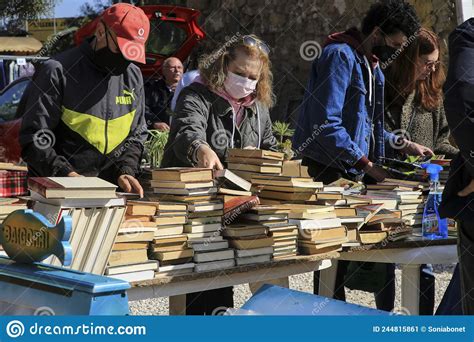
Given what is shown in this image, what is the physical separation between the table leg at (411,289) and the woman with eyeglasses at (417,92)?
675 millimetres

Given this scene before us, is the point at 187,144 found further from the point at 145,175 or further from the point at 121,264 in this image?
the point at 121,264

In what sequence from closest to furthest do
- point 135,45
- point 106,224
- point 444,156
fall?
point 106,224, point 135,45, point 444,156

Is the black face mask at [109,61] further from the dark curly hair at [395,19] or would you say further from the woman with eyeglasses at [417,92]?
the woman with eyeglasses at [417,92]

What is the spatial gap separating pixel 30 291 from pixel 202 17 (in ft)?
34.3

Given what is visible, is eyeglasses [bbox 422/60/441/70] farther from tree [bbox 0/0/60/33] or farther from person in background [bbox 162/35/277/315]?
tree [bbox 0/0/60/33]

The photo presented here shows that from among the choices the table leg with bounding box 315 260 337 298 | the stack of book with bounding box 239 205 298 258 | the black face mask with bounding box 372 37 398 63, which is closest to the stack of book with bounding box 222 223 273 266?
the stack of book with bounding box 239 205 298 258

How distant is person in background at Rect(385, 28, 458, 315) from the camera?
4148 mm

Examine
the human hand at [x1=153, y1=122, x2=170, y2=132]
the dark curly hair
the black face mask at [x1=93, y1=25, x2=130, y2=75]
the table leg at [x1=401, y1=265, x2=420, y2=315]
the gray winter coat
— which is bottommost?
the table leg at [x1=401, y1=265, x2=420, y2=315]

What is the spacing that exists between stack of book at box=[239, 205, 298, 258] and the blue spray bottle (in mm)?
821

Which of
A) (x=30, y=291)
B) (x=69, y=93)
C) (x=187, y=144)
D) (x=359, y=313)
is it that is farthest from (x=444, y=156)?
(x=30, y=291)

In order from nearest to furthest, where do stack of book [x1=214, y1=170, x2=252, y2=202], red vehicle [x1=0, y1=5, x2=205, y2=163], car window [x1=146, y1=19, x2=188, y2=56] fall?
stack of book [x1=214, y1=170, x2=252, y2=202]
red vehicle [x1=0, y1=5, x2=205, y2=163]
car window [x1=146, y1=19, x2=188, y2=56]

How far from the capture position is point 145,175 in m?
3.50

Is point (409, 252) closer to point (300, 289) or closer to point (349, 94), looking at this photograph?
point (349, 94)

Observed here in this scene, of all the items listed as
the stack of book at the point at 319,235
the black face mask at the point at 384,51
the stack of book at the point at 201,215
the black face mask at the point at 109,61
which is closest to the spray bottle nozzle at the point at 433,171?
the black face mask at the point at 384,51
